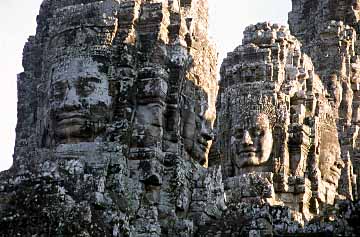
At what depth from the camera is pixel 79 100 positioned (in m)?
16.4

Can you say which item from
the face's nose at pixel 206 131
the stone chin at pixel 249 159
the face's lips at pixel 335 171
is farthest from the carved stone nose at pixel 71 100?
the face's lips at pixel 335 171

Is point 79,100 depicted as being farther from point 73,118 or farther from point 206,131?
point 206,131

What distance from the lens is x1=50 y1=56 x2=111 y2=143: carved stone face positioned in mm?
16297

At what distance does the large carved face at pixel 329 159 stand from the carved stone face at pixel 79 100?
12004 millimetres

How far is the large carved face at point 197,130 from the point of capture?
57.9 feet

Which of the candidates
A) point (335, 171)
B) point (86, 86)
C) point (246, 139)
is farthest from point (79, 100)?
point (335, 171)

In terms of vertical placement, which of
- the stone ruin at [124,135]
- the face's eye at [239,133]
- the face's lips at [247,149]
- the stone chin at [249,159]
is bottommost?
the stone ruin at [124,135]

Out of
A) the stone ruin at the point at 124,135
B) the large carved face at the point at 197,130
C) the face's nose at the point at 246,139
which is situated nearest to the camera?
the stone ruin at the point at 124,135

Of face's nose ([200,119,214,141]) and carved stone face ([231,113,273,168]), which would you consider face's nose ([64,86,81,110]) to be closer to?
face's nose ([200,119,214,141])

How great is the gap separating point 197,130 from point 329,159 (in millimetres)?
10506

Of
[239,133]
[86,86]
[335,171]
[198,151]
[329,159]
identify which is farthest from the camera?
[335,171]

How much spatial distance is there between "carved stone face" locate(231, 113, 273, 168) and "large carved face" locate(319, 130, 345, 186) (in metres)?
2.64

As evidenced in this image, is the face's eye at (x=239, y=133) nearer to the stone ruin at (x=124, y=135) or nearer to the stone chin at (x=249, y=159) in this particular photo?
the stone chin at (x=249, y=159)

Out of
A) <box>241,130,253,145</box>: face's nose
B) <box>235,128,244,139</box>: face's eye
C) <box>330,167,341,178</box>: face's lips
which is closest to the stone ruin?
<box>241,130,253,145</box>: face's nose
